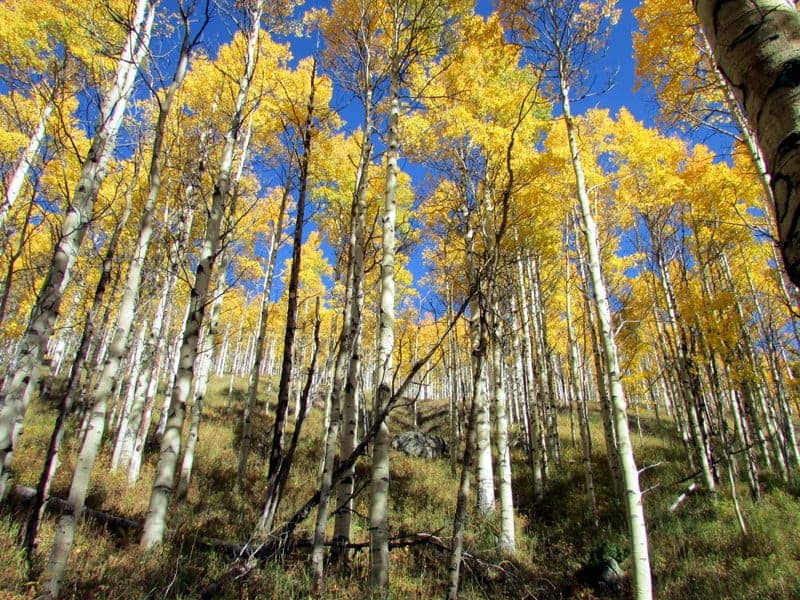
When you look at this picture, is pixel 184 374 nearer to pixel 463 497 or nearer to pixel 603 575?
pixel 463 497

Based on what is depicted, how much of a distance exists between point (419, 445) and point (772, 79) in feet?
47.9

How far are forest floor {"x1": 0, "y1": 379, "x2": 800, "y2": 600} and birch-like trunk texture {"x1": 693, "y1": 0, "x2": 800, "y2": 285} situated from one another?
309 centimetres

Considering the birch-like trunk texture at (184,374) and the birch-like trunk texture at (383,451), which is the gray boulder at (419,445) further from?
the birch-like trunk texture at (383,451)

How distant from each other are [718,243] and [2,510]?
50.4 feet

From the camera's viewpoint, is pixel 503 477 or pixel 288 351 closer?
pixel 288 351

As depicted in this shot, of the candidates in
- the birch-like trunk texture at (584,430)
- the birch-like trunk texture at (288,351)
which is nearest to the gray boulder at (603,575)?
the birch-like trunk texture at (584,430)

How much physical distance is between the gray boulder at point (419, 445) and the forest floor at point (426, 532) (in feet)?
5.60

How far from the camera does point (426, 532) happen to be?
5.43m

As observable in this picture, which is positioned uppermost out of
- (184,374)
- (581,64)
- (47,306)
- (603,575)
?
(581,64)

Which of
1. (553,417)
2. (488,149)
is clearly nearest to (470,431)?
(488,149)

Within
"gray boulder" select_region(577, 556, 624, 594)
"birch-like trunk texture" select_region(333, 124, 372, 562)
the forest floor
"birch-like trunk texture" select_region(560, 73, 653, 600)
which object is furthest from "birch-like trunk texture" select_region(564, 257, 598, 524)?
"birch-like trunk texture" select_region(333, 124, 372, 562)

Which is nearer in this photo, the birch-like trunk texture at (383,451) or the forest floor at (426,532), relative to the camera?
the birch-like trunk texture at (383,451)

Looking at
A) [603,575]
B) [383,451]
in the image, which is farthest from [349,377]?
[603,575]

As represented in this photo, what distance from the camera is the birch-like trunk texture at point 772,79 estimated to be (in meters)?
0.58
